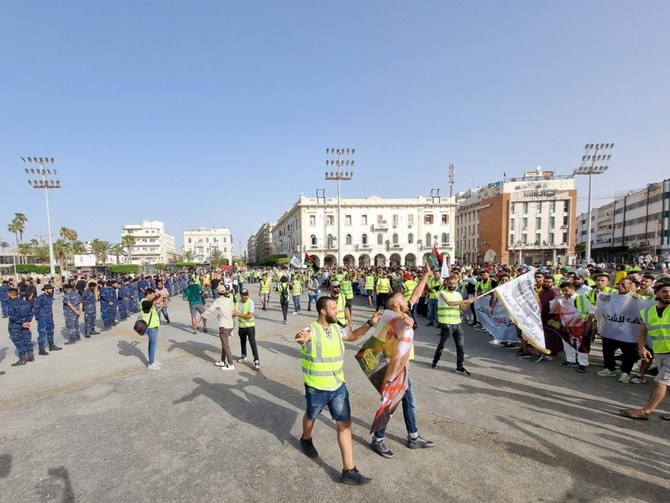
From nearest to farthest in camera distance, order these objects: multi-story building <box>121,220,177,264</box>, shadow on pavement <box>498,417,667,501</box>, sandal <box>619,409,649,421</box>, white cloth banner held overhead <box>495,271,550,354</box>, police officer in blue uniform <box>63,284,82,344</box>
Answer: shadow on pavement <box>498,417,667,501</box> < sandal <box>619,409,649,421</box> < white cloth banner held overhead <box>495,271,550,354</box> < police officer in blue uniform <box>63,284,82,344</box> < multi-story building <box>121,220,177,264</box>

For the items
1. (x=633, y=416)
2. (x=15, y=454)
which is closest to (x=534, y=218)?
(x=633, y=416)

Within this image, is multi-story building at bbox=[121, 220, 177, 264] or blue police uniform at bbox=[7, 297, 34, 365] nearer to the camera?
blue police uniform at bbox=[7, 297, 34, 365]

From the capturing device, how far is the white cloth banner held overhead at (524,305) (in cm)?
605

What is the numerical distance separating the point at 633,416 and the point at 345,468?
430 centimetres

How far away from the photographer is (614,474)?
333cm

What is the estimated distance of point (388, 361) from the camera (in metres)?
3.61

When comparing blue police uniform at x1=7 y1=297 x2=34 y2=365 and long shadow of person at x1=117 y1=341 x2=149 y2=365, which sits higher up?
blue police uniform at x1=7 y1=297 x2=34 y2=365

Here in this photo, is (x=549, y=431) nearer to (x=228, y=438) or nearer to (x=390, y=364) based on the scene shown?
(x=390, y=364)

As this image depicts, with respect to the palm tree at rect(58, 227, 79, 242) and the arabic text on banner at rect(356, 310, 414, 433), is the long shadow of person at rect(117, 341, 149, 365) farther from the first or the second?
the palm tree at rect(58, 227, 79, 242)

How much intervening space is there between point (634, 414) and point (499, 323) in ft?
14.0

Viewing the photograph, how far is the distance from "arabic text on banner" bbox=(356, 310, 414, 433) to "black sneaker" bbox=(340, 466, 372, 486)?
434mm

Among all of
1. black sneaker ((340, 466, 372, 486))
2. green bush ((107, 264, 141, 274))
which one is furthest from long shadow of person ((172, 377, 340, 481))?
green bush ((107, 264, 141, 274))

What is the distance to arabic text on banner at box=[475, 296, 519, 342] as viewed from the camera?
27.6ft

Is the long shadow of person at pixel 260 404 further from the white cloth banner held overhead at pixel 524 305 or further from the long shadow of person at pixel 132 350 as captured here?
the white cloth banner held overhead at pixel 524 305
